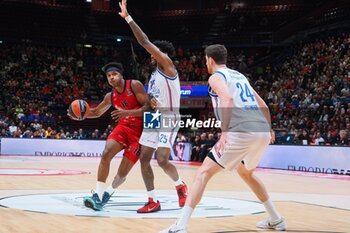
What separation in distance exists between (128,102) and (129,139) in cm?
46

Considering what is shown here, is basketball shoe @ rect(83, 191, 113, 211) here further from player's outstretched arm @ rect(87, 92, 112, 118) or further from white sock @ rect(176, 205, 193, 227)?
white sock @ rect(176, 205, 193, 227)

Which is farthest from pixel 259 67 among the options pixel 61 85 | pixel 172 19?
pixel 61 85

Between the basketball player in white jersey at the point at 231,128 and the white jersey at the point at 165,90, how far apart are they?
67.4 inches

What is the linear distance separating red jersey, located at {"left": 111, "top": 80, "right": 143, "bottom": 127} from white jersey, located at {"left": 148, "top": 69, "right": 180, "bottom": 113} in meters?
0.25

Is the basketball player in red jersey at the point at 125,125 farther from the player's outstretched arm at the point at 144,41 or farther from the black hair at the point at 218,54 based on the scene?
the black hair at the point at 218,54

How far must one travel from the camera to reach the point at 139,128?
23.2 feet

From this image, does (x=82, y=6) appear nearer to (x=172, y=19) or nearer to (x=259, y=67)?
(x=172, y=19)

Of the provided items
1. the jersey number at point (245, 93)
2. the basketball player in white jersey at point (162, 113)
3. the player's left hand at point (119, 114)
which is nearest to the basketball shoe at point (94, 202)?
the basketball player in white jersey at point (162, 113)

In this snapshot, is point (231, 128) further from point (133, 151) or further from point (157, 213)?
point (133, 151)

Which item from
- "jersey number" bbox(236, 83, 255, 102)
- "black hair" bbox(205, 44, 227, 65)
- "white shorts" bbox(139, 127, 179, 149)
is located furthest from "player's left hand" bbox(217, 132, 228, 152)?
"white shorts" bbox(139, 127, 179, 149)

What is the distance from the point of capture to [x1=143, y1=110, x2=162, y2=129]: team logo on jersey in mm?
6910

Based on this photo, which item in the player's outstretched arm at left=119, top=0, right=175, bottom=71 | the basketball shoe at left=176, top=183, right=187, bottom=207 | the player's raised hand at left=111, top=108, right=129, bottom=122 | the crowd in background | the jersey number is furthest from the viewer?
the crowd in background

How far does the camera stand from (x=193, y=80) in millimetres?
30797

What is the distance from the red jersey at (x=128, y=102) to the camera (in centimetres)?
696
